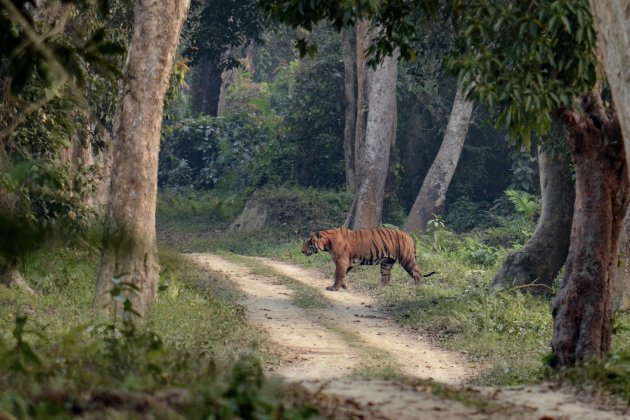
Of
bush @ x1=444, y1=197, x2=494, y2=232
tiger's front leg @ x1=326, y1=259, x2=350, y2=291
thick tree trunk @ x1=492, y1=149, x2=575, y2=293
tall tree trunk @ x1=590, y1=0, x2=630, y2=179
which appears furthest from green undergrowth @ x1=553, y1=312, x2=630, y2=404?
bush @ x1=444, y1=197, x2=494, y2=232

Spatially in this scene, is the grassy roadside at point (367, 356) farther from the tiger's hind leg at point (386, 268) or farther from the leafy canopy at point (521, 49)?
the leafy canopy at point (521, 49)

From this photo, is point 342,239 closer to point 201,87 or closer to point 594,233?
point 594,233

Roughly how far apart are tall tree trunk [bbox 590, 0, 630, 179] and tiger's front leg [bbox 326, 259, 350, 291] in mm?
12466

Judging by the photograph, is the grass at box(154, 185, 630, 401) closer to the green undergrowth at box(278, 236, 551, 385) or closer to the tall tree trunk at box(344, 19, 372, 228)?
the green undergrowth at box(278, 236, 551, 385)

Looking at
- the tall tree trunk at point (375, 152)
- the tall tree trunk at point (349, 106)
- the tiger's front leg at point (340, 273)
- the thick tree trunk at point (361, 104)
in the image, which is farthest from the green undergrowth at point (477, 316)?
the tall tree trunk at point (349, 106)

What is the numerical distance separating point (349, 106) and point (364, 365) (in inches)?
816

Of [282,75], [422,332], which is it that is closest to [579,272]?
[422,332]

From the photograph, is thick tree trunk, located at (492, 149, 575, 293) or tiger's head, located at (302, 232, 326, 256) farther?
tiger's head, located at (302, 232, 326, 256)

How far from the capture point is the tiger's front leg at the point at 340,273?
21.1 metres

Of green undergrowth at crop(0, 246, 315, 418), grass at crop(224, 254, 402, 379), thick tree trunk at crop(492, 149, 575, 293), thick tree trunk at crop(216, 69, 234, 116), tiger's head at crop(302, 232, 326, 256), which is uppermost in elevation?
thick tree trunk at crop(216, 69, 234, 116)

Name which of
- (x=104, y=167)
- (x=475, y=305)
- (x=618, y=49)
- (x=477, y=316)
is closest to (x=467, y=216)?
(x=104, y=167)

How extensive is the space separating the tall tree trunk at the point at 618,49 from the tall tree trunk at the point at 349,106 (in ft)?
75.1

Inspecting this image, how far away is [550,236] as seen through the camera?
1925 centimetres

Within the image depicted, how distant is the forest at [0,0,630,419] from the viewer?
22.3 ft
